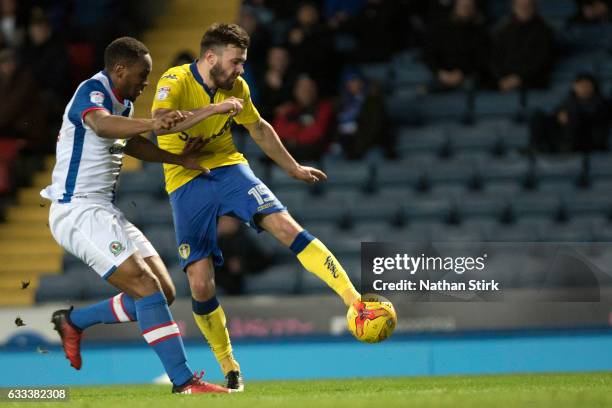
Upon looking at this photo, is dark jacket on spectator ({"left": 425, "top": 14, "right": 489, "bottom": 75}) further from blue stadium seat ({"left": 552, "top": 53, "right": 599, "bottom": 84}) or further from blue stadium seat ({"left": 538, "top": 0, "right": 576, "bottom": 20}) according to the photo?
blue stadium seat ({"left": 538, "top": 0, "right": 576, "bottom": 20})

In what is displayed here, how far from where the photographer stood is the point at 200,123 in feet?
25.2

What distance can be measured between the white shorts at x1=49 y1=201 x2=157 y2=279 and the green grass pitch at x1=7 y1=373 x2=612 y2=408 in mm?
794

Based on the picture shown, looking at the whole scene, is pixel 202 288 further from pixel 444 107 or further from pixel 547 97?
pixel 547 97

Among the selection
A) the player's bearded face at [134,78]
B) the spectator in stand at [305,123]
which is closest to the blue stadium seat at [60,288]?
the spectator in stand at [305,123]

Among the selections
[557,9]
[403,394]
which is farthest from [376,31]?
[403,394]

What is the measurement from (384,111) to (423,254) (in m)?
2.95

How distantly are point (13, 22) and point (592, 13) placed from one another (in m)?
6.93

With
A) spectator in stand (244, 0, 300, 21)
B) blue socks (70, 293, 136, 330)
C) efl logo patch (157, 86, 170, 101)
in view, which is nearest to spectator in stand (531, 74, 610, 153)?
spectator in stand (244, 0, 300, 21)

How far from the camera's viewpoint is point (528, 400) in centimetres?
615

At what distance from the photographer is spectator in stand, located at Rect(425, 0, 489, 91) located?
43.8 feet

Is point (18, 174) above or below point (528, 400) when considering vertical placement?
above

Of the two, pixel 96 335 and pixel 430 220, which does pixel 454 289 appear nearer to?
pixel 430 220

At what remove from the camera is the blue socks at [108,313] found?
763cm

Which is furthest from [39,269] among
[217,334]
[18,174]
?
[217,334]
